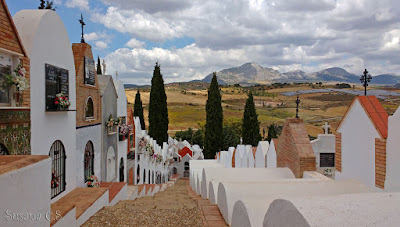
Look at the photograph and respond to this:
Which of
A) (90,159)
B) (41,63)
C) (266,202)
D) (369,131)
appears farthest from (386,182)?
(90,159)

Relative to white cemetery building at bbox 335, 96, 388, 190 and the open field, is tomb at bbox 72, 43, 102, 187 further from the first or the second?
the open field

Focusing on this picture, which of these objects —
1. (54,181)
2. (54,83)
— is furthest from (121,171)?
(54,83)

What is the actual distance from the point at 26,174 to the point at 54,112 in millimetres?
4744

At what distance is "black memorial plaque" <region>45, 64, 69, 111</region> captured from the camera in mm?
7531

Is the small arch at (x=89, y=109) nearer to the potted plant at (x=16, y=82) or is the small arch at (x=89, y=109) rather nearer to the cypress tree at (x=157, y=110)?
the potted plant at (x=16, y=82)

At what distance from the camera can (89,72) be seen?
35.5ft

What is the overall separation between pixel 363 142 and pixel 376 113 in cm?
69

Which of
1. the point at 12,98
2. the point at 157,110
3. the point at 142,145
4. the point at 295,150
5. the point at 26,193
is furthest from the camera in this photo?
the point at 157,110

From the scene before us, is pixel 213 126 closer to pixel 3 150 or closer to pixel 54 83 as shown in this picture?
pixel 54 83

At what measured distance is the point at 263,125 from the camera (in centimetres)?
6059

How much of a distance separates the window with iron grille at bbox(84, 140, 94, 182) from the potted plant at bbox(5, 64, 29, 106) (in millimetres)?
4967

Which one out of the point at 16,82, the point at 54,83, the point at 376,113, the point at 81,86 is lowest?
the point at 376,113

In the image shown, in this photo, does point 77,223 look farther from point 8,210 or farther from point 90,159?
point 90,159

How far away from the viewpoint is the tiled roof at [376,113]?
548 centimetres
